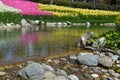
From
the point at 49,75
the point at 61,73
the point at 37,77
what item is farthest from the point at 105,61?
the point at 37,77

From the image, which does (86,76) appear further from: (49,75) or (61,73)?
(49,75)

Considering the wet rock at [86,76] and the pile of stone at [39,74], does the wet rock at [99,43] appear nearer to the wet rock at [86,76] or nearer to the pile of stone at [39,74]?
the wet rock at [86,76]

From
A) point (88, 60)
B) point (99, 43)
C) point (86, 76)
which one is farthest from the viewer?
point (99, 43)

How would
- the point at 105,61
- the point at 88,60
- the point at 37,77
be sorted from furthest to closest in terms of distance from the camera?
the point at 105,61, the point at 88,60, the point at 37,77

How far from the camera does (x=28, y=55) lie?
994 centimetres

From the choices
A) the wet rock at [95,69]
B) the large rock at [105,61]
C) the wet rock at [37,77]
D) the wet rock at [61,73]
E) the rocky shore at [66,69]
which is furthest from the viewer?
the large rock at [105,61]

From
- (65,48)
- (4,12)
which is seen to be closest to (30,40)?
(65,48)

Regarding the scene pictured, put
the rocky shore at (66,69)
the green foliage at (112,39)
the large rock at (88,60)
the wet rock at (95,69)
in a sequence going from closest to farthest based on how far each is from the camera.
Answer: the rocky shore at (66,69)
the wet rock at (95,69)
the large rock at (88,60)
the green foliage at (112,39)

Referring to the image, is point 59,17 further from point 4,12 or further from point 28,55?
point 28,55

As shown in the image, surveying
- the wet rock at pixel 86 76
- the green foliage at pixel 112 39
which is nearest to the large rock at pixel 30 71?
the wet rock at pixel 86 76

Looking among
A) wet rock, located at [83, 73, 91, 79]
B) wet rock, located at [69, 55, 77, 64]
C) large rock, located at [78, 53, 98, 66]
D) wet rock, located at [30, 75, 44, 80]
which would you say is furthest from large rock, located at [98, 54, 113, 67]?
wet rock, located at [30, 75, 44, 80]

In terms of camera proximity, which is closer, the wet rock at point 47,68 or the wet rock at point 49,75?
the wet rock at point 49,75

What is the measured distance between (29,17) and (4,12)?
264cm

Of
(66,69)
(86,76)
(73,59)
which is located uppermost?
(73,59)
